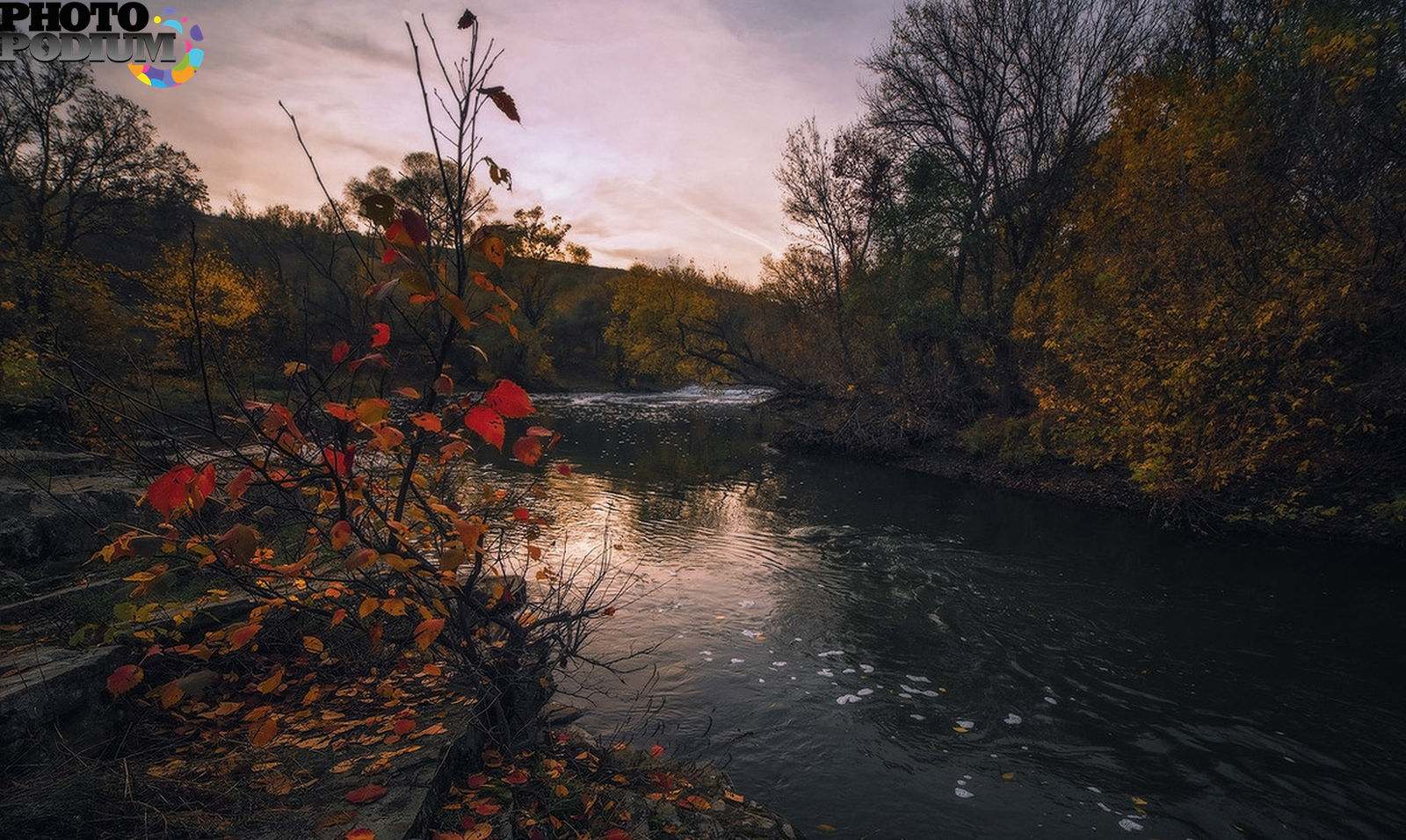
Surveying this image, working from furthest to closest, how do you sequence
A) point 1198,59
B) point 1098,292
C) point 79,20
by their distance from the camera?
1. point 1198,59
2. point 1098,292
3. point 79,20

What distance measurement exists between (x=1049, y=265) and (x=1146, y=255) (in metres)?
7.86

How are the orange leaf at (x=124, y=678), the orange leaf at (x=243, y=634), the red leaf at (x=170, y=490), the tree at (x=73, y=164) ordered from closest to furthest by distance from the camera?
the red leaf at (x=170, y=490) → the orange leaf at (x=243, y=634) → the orange leaf at (x=124, y=678) → the tree at (x=73, y=164)

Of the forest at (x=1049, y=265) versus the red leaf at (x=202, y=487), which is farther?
the forest at (x=1049, y=265)

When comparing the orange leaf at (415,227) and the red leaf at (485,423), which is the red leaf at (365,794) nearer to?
→ the red leaf at (485,423)

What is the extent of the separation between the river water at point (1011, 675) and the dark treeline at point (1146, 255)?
8.63ft

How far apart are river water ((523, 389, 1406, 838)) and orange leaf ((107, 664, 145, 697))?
3.84m

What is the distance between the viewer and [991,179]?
73.6ft

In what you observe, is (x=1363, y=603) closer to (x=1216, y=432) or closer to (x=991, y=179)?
(x=1216, y=432)

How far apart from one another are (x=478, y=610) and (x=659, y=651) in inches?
164

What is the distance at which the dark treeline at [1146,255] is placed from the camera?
10.6 meters

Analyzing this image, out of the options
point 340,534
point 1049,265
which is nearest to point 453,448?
point 340,534

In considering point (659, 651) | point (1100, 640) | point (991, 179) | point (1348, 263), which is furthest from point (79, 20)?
point (991, 179)

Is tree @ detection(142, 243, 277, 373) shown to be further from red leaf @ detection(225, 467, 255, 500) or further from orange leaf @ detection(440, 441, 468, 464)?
red leaf @ detection(225, 467, 255, 500)

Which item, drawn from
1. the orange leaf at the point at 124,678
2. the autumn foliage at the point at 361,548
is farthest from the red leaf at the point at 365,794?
the orange leaf at the point at 124,678
